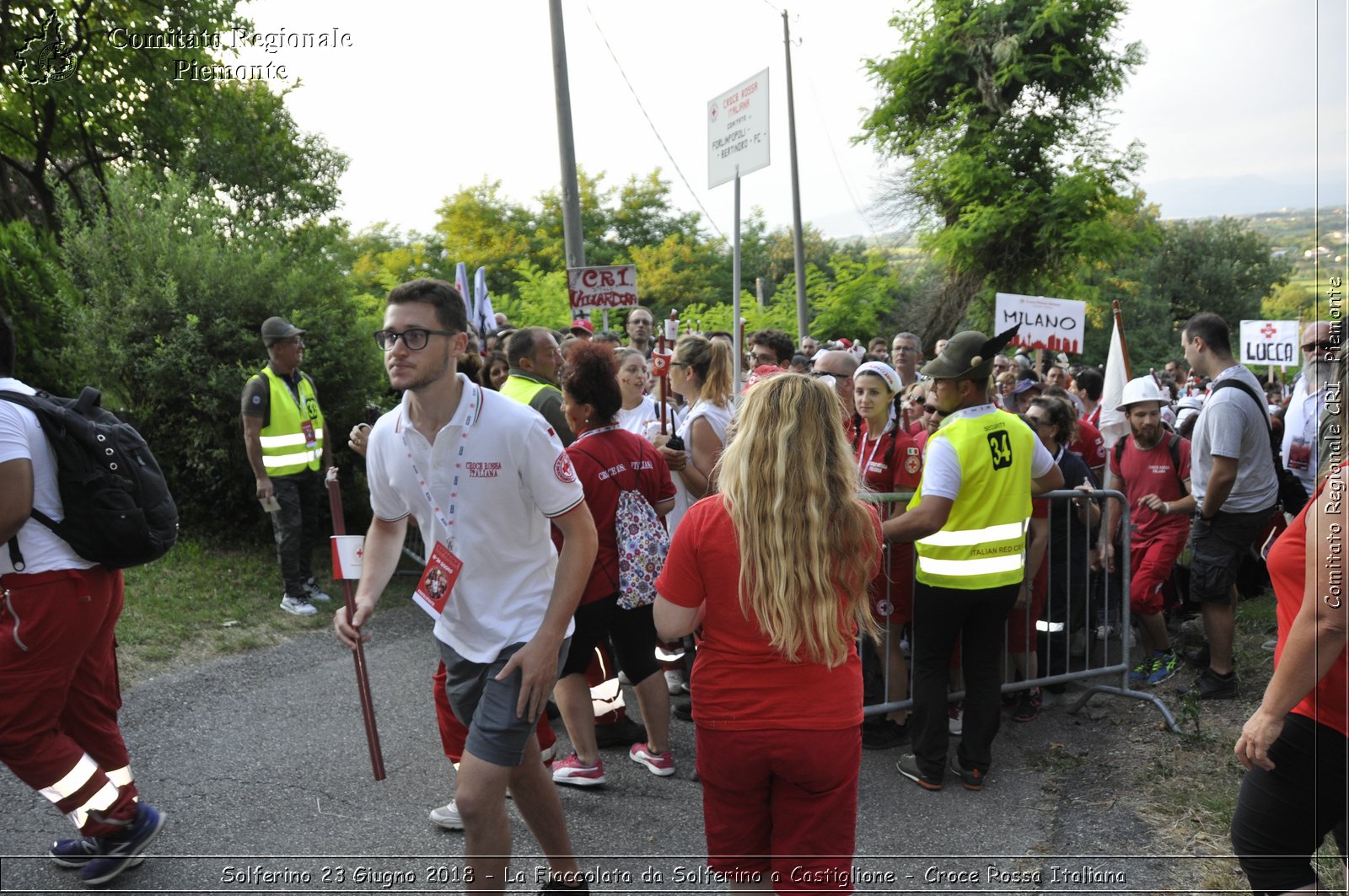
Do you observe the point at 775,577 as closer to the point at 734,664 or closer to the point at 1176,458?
the point at 734,664

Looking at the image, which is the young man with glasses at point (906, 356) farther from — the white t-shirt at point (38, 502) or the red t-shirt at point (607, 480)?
the white t-shirt at point (38, 502)

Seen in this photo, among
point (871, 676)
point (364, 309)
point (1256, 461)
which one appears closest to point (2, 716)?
point (871, 676)

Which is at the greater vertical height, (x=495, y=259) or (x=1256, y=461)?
(x=495, y=259)

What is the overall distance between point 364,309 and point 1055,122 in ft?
101

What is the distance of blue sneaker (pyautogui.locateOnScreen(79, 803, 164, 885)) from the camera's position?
3725mm

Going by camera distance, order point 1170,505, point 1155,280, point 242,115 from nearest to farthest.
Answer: point 1170,505 < point 242,115 < point 1155,280

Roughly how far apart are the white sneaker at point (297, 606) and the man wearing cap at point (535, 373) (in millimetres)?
2964

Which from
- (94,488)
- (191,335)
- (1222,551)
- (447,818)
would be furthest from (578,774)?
(191,335)

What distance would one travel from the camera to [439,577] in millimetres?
3109

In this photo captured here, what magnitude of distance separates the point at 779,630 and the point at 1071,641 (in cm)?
455

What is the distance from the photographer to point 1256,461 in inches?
223

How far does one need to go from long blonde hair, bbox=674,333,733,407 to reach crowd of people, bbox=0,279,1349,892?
0.02 m

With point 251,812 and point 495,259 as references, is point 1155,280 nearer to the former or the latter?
point 495,259

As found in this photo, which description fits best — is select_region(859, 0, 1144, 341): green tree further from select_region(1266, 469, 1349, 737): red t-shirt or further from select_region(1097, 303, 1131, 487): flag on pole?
select_region(1266, 469, 1349, 737): red t-shirt
